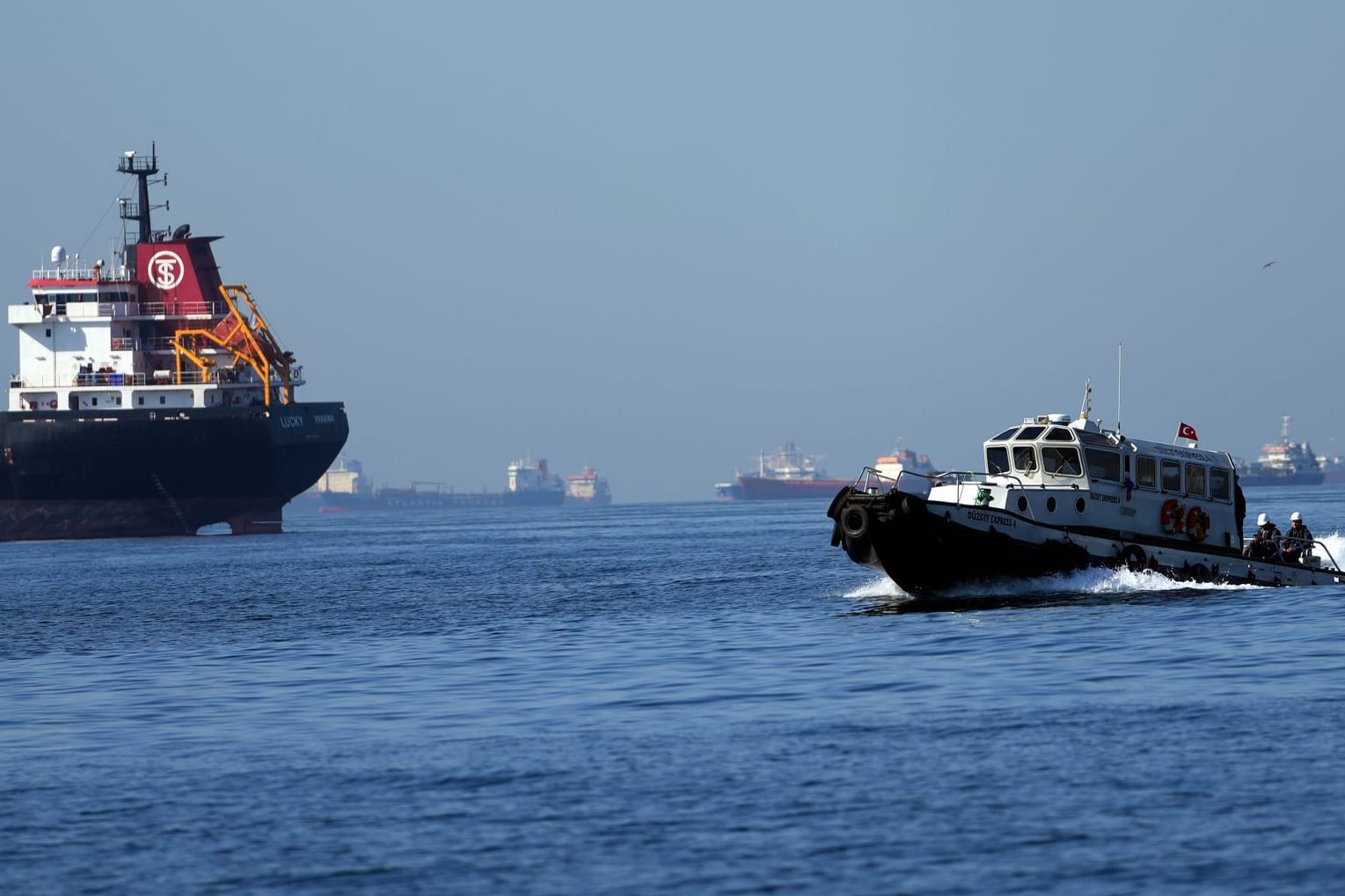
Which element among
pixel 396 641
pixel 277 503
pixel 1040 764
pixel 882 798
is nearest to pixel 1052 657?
pixel 1040 764

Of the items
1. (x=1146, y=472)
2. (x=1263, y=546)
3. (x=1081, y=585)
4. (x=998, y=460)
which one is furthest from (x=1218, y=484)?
(x=998, y=460)

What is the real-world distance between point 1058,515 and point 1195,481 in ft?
15.1

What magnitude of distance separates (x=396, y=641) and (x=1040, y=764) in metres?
19.5

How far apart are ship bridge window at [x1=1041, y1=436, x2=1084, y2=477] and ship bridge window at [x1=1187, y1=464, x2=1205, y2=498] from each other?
12.3ft

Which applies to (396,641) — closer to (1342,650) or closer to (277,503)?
(1342,650)

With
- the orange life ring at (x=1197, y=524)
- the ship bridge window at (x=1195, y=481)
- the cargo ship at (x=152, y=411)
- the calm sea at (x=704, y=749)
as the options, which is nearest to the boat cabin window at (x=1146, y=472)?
the ship bridge window at (x=1195, y=481)

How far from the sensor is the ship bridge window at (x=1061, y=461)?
127ft

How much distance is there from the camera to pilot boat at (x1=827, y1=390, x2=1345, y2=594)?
37.6 meters

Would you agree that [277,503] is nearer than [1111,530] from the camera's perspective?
No

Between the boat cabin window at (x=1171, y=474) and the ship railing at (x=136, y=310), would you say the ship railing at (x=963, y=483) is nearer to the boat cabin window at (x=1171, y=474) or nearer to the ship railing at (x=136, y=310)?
the boat cabin window at (x=1171, y=474)

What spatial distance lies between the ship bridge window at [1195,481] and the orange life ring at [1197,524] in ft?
1.31

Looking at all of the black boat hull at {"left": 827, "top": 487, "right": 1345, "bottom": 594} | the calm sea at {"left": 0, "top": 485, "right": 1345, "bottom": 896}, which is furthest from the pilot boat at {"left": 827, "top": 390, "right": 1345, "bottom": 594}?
the calm sea at {"left": 0, "top": 485, "right": 1345, "bottom": 896}

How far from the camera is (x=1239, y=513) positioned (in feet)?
139

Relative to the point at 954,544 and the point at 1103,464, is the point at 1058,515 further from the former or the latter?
the point at 954,544
